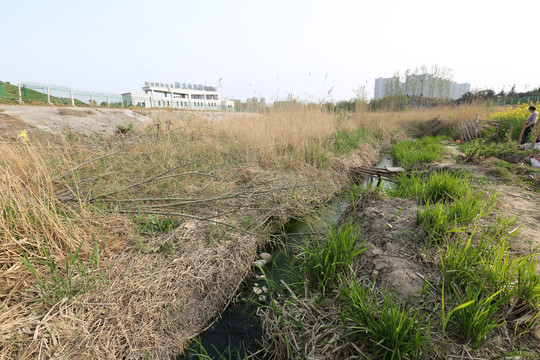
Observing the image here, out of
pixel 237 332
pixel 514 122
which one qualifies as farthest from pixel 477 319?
pixel 514 122

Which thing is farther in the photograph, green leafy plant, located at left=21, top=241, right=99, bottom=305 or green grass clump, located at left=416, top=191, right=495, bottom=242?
green grass clump, located at left=416, top=191, right=495, bottom=242

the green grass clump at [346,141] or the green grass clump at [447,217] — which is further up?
the green grass clump at [346,141]

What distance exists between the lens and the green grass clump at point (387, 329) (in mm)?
1119

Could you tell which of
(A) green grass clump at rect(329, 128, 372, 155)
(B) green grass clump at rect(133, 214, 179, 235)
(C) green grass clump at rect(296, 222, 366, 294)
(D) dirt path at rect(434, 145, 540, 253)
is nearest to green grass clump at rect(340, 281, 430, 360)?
(C) green grass clump at rect(296, 222, 366, 294)

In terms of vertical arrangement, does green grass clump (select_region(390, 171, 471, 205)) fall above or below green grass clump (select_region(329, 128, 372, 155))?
below

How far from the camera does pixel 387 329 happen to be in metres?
1.18

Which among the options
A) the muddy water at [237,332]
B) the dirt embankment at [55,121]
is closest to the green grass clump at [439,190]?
the muddy water at [237,332]

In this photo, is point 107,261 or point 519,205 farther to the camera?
point 519,205

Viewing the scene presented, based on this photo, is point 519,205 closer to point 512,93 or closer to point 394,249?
point 394,249

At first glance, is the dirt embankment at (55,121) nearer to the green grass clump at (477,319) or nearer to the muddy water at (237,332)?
the muddy water at (237,332)

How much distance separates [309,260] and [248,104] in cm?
523

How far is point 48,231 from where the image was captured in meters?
1.55

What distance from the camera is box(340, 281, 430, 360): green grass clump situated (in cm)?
112

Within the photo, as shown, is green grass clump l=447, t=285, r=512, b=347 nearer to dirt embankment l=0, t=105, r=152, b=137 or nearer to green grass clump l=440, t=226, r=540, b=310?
green grass clump l=440, t=226, r=540, b=310
